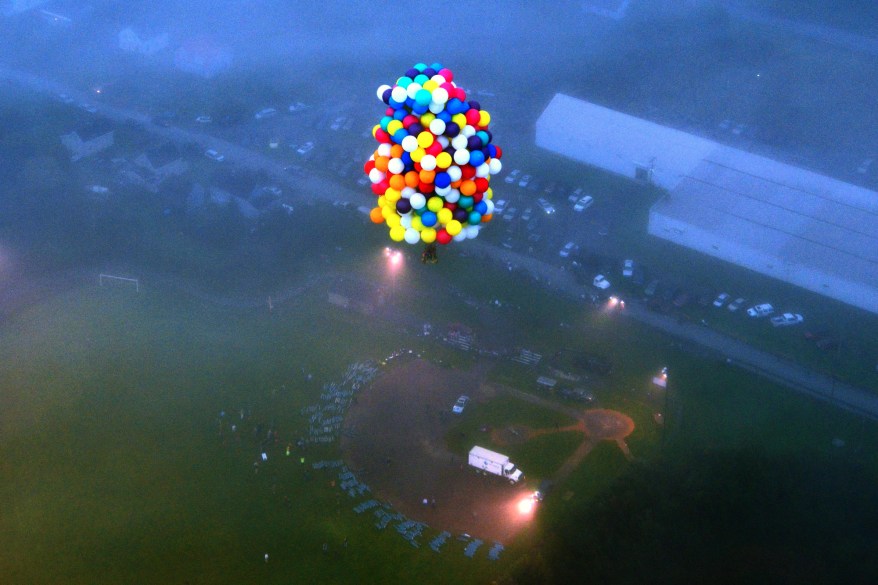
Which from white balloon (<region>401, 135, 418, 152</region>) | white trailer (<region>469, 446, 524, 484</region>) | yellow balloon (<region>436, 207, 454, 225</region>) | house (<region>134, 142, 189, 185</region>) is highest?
white balloon (<region>401, 135, 418, 152</region>)

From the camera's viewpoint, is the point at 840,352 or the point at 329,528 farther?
the point at 840,352

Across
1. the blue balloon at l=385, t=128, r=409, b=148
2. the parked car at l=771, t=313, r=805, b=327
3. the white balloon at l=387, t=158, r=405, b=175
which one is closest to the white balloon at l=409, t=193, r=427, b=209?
the white balloon at l=387, t=158, r=405, b=175

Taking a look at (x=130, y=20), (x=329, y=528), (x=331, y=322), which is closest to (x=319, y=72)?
(x=130, y=20)

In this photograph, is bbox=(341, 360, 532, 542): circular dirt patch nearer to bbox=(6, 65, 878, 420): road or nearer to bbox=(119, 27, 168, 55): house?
bbox=(6, 65, 878, 420): road

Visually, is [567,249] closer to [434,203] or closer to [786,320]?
[786,320]

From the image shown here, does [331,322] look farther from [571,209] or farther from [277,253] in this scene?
[571,209]

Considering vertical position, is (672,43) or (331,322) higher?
(672,43)

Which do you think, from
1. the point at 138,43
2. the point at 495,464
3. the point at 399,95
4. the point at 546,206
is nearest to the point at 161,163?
the point at 138,43
